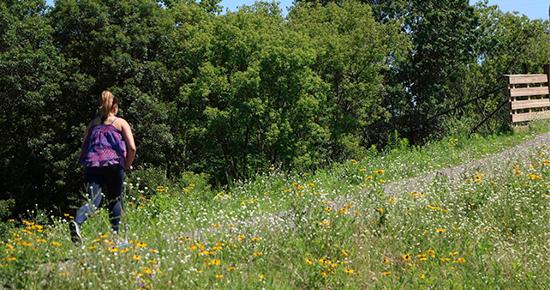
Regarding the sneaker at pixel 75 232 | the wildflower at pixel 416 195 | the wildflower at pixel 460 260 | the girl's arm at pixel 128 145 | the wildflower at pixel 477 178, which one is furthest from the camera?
the wildflower at pixel 477 178

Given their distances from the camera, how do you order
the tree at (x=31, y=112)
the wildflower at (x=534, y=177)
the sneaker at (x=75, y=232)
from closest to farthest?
the sneaker at (x=75, y=232)
the wildflower at (x=534, y=177)
the tree at (x=31, y=112)

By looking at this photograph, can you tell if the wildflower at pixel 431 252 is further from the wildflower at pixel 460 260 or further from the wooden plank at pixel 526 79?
the wooden plank at pixel 526 79

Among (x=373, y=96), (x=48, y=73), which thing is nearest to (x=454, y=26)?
(x=373, y=96)

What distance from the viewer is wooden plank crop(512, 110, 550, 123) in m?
16.7

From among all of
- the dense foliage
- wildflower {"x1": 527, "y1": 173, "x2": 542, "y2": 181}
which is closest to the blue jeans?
wildflower {"x1": 527, "y1": 173, "x2": 542, "y2": 181}

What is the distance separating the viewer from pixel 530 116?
17156mm

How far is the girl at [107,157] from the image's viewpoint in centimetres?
657

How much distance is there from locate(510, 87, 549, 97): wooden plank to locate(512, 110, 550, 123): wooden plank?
492 millimetres

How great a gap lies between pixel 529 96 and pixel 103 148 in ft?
45.1

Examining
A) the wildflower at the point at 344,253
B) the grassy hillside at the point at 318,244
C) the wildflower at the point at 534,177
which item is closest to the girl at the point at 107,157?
the grassy hillside at the point at 318,244

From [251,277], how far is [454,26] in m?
34.8

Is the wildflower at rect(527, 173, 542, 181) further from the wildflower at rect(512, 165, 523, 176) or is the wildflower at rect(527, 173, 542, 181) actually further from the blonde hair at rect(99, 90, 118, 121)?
the blonde hair at rect(99, 90, 118, 121)

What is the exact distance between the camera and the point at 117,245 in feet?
17.2

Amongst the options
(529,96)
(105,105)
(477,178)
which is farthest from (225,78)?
(105,105)
